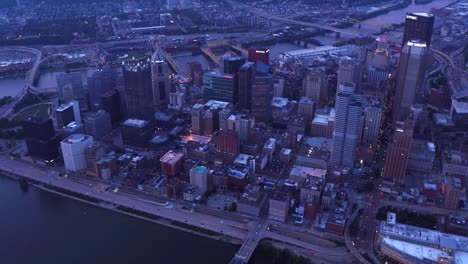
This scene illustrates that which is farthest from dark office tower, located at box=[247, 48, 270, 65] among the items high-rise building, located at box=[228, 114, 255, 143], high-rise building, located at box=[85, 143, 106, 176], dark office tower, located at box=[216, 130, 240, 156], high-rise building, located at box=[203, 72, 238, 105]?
high-rise building, located at box=[85, 143, 106, 176]

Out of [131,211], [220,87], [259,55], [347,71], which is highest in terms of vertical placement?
[259,55]

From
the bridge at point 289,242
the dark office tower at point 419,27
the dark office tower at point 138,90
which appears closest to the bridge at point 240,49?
the dark office tower at point 419,27

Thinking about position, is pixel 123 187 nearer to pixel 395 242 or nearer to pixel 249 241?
pixel 249 241

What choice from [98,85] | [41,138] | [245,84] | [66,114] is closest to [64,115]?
[66,114]

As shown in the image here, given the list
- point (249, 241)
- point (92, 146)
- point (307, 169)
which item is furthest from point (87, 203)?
point (307, 169)

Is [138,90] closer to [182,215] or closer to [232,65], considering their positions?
[232,65]

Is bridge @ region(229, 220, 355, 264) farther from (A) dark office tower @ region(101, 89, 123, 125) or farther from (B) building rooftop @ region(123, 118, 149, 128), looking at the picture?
(A) dark office tower @ region(101, 89, 123, 125)
